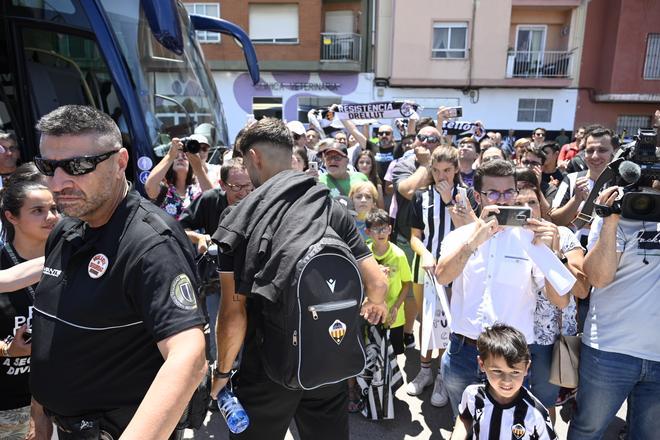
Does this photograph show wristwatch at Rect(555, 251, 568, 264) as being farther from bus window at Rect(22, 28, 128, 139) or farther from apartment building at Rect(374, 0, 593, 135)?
apartment building at Rect(374, 0, 593, 135)

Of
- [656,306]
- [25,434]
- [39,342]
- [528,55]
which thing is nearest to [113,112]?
[25,434]

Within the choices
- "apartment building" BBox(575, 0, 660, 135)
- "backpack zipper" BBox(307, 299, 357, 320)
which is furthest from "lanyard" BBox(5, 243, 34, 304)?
"apartment building" BBox(575, 0, 660, 135)

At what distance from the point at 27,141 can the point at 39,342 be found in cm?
311

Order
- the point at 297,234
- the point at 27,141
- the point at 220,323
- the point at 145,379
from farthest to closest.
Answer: the point at 27,141 → the point at 220,323 → the point at 297,234 → the point at 145,379

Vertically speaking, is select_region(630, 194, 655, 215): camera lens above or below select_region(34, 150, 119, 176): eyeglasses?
below

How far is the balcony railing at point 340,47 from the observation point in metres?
18.3

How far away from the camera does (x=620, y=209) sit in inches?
78.9

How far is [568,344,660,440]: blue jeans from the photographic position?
2150mm

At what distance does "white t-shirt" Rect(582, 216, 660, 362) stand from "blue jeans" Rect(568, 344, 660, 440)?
53 mm

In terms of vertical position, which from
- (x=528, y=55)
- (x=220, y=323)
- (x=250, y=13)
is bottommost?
(x=220, y=323)

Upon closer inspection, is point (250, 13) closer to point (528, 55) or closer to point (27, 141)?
point (528, 55)

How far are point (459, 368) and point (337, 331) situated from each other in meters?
1.06

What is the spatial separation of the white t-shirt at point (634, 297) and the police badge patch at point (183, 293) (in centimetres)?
191

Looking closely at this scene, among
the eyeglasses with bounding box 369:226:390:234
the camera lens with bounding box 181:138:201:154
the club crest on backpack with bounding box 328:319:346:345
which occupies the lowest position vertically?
the eyeglasses with bounding box 369:226:390:234
